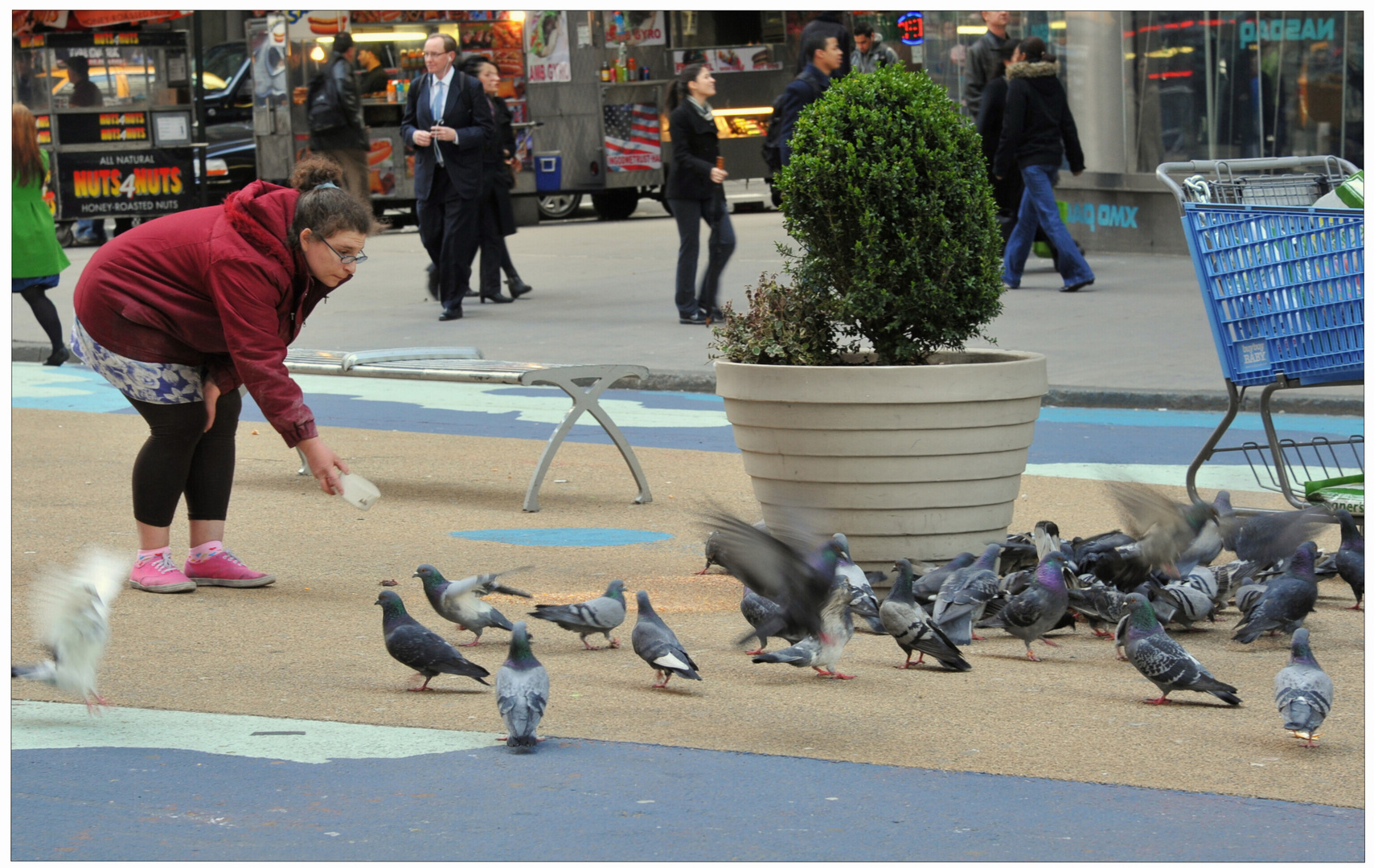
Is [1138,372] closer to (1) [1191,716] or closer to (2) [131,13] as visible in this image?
(1) [1191,716]

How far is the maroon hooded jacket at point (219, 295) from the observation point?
5.50m

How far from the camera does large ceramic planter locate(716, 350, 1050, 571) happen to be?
5809mm

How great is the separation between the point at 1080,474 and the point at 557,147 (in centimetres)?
1622

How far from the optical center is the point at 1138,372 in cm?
1105

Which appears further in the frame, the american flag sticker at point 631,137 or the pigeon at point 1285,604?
the american flag sticker at point 631,137

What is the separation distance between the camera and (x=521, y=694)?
4148 mm

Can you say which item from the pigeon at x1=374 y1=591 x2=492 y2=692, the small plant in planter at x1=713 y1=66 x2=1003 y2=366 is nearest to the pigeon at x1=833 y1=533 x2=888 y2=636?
the small plant in planter at x1=713 y1=66 x2=1003 y2=366

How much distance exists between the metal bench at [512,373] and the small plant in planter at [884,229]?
191 cm

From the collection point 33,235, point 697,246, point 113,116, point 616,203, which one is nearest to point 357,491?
point 697,246

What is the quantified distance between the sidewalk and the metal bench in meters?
2.63

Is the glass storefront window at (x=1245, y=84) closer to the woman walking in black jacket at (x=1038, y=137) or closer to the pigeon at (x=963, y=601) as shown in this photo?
the woman walking in black jacket at (x=1038, y=137)

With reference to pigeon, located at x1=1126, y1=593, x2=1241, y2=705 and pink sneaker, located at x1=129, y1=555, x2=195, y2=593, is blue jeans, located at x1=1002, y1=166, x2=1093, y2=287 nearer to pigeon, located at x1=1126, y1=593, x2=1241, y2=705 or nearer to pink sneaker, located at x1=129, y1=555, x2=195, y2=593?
pink sneaker, located at x1=129, y1=555, x2=195, y2=593

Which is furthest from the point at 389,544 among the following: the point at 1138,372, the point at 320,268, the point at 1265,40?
the point at 1265,40

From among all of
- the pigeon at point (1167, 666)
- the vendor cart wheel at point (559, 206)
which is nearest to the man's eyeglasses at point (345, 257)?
the pigeon at point (1167, 666)
